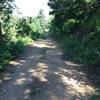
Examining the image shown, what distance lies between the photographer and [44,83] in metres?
12.3

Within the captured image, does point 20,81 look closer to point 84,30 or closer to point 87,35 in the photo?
point 87,35

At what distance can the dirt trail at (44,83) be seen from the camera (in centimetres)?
1054

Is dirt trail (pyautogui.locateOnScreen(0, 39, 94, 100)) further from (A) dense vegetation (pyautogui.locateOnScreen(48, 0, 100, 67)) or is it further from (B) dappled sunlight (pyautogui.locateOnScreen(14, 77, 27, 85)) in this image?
(A) dense vegetation (pyautogui.locateOnScreen(48, 0, 100, 67))

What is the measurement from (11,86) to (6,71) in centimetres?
345

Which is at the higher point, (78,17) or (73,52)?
(78,17)

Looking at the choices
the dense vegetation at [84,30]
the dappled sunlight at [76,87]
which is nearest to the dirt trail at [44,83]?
the dappled sunlight at [76,87]

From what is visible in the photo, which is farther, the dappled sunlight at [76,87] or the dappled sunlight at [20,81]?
the dappled sunlight at [20,81]

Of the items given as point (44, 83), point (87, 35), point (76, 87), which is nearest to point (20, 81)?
point (44, 83)

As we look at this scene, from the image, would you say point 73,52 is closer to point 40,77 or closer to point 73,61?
point 73,61

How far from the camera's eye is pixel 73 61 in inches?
736

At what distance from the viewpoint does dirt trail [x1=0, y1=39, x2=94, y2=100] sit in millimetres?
10539

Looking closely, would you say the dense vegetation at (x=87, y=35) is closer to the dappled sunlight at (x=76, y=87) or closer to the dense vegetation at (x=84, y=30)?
the dense vegetation at (x=84, y=30)

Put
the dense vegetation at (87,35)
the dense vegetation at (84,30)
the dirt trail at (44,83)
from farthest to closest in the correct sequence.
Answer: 1. the dense vegetation at (84,30)
2. the dense vegetation at (87,35)
3. the dirt trail at (44,83)

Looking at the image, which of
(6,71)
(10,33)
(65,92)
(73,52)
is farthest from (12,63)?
(10,33)
